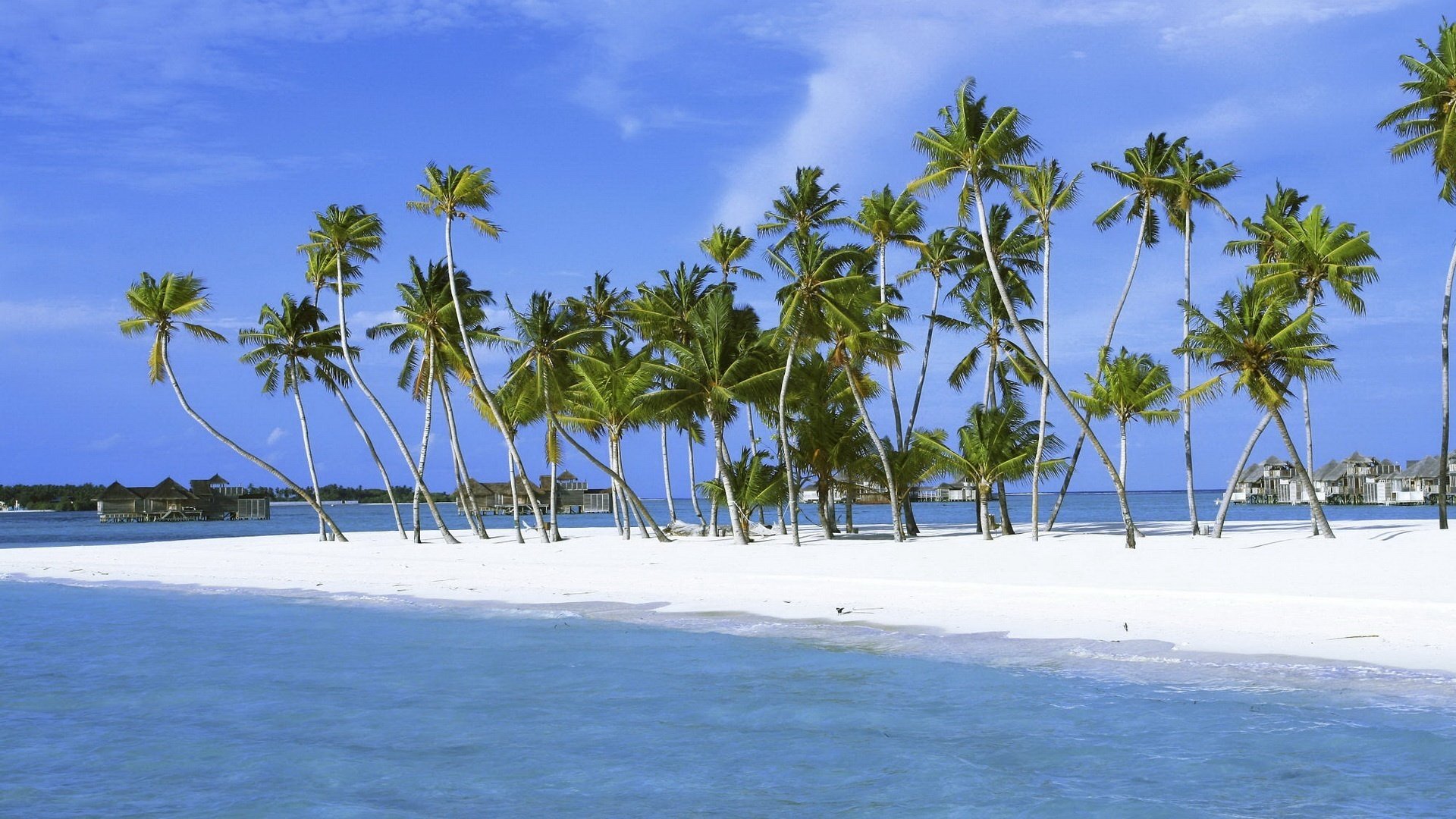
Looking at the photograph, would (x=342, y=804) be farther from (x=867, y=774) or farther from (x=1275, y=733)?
(x=1275, y=733)

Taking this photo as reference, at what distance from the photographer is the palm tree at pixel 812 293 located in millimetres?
26844

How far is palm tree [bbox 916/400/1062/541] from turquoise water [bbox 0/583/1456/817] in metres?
15.2

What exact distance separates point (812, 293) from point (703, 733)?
1836 centimetres

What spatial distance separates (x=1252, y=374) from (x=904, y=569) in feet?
31.3

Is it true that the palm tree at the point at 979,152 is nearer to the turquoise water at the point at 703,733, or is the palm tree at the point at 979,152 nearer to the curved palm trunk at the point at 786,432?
the curved palm trunk at the point at 786,432

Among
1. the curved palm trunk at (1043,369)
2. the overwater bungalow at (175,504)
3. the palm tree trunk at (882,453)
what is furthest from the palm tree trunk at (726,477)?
the overwater bungalow at (175,504)

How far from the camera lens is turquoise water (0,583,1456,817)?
301 inches

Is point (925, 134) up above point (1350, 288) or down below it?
above

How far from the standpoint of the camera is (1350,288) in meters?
28.9

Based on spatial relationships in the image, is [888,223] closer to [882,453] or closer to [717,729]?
[882,453]

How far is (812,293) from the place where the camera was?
27.0 meters

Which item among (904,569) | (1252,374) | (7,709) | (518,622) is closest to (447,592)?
(518,622)

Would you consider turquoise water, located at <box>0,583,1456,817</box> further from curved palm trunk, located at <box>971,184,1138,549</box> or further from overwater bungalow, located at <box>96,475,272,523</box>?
overwater bungalow, located at <box>96,475,272,523</box>

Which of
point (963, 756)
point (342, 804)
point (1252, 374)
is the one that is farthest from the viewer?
point (1252, 374)
